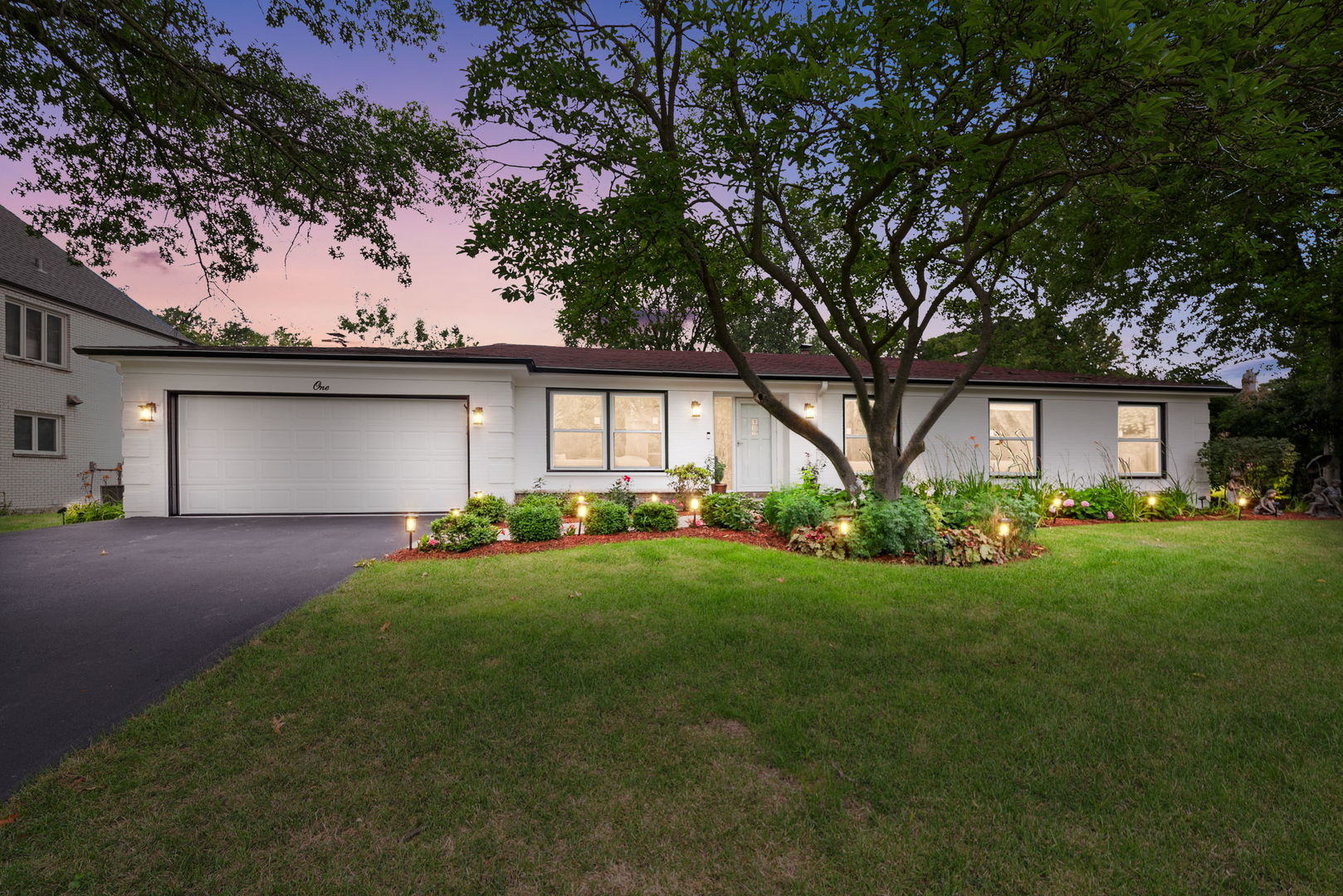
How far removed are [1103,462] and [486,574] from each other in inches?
525

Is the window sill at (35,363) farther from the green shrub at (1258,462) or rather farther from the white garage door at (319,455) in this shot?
the green shrub at (1258,462)

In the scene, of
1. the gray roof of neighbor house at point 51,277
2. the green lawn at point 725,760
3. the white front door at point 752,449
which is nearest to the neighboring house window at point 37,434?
the gray roof of neighbor house at point 51,277

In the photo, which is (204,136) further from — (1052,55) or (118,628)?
(1052,55)

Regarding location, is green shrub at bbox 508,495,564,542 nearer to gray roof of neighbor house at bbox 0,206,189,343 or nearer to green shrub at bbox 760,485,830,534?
green shrub at bbox 760,485,830,534

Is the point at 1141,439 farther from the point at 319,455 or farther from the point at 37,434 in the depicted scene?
the point at 37,434

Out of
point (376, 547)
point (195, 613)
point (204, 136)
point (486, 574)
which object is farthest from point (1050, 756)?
point (204, 136)

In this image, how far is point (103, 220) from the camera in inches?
255

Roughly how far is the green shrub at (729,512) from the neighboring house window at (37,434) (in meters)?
15.6

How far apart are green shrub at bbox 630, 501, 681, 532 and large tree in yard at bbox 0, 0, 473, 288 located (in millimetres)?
4528

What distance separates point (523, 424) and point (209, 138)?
592cm

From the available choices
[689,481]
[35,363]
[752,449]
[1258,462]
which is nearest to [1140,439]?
[1258,462]

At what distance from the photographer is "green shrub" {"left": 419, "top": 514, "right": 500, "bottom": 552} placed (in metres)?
6.52

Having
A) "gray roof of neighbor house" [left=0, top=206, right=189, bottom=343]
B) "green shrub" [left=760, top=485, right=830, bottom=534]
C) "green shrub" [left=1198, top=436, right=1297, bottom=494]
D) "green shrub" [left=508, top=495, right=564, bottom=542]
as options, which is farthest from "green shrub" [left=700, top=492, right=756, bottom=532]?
"gray roof of neighbor house" [left=0, top=206, right=189, bottom=343]

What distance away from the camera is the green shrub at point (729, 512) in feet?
25.2
